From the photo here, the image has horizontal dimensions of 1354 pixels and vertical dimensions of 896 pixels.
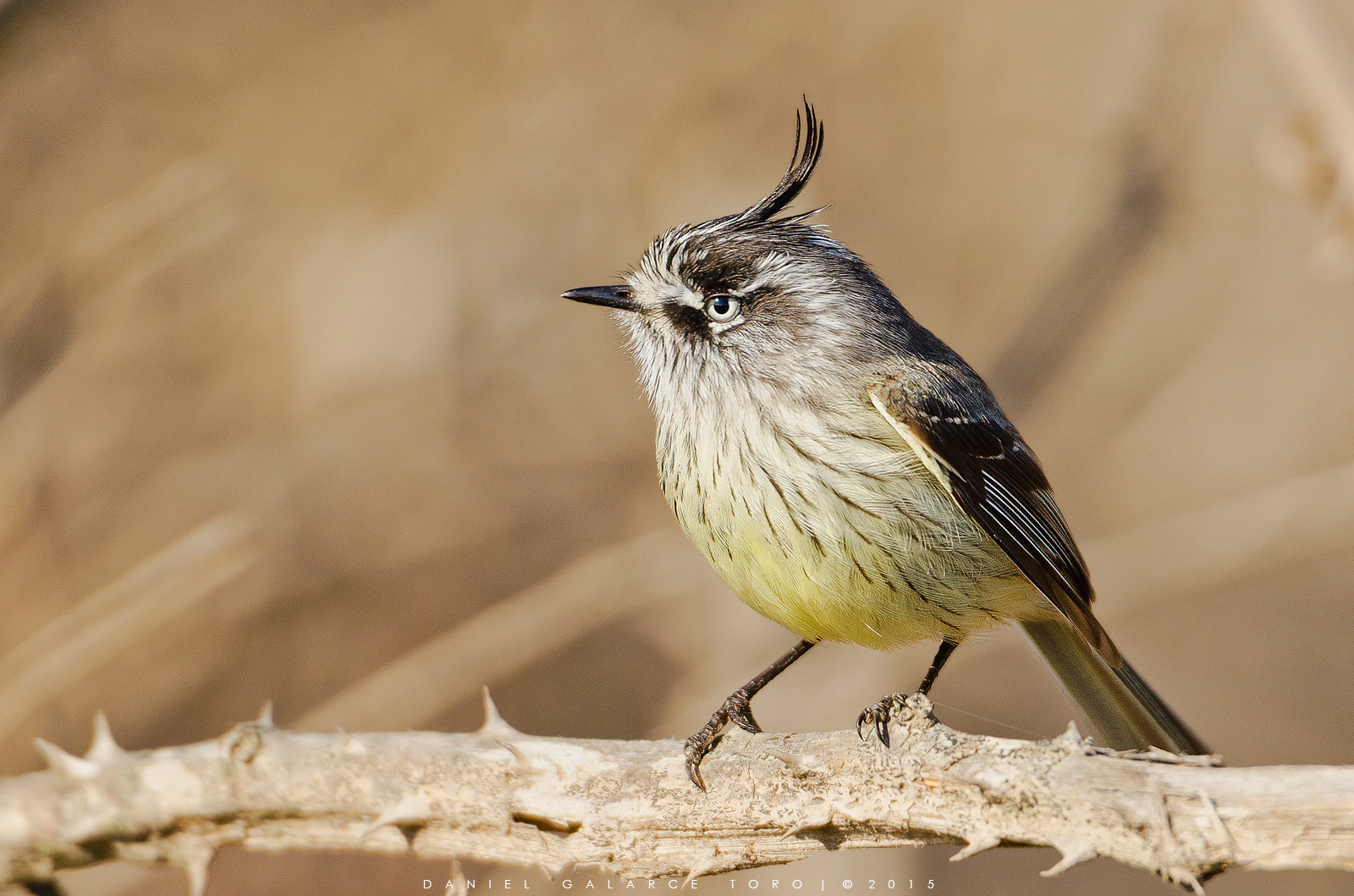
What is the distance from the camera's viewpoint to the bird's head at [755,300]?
12.2 ft

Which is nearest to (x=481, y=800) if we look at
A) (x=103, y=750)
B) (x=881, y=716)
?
(x=103, y=750)

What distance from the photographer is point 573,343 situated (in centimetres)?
762

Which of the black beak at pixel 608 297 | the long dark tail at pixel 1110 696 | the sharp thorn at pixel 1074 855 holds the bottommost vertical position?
the sharp thorn at pixel 1074 855

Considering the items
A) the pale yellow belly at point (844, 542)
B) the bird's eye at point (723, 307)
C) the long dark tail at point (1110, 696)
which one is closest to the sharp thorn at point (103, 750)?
the pale yellow belly at point (844, 542)

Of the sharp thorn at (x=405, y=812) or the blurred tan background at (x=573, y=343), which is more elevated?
the blurred tan background at (x=573, y=343)

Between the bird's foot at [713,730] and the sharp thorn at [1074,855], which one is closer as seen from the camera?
the sharp thorn at [1074,855]

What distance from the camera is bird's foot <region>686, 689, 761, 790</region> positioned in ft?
9.63

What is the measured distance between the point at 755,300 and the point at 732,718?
153cm

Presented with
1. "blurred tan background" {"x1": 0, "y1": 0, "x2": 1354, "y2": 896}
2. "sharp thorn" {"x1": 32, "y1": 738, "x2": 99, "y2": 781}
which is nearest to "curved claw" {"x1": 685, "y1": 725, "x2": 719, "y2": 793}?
"sharp thorn" {"x1": 32, "y1": 738, "x2": 99, "y2": 781}

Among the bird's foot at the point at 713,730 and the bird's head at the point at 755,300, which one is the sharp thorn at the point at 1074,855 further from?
the bird's head at the point at 755,300

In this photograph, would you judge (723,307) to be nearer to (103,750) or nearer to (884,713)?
(884,713)

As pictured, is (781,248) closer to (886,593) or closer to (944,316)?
(886,593)

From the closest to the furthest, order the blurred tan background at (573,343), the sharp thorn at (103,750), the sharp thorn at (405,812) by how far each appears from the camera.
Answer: the sharp thorn at (405,812) < the sharp thorn at (103,750) < the blurred tan background at (573,343)

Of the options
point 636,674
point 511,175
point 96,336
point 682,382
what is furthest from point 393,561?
point 682,382
